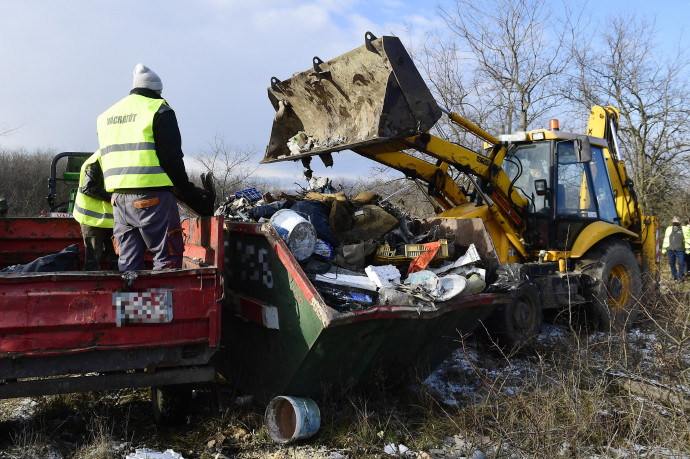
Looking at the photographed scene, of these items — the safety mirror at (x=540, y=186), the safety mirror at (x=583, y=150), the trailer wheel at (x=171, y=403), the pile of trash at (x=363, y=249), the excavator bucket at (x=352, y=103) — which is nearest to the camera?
the trailer wheel at (x=171, y=403)

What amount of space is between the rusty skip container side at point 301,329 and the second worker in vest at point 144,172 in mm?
520

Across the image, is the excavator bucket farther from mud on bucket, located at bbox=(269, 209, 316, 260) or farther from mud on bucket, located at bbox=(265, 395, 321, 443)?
mud on bucket, located at bbox=(265, 395, 321, 443)

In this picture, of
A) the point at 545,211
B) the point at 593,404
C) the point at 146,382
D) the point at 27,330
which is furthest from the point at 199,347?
the point at 545,211

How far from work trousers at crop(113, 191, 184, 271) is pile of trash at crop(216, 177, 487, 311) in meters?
0.73

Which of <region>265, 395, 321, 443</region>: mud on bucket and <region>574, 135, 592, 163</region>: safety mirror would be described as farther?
<region>574, 135, 592, 163</region>: safety mirror

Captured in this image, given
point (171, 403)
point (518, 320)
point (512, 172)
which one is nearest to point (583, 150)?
point (512, 172)

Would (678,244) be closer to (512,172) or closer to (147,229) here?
(512,172)

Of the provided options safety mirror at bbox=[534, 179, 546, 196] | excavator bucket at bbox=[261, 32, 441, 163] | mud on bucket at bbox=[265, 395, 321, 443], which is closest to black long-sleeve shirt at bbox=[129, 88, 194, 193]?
mud on bucket at bbox=[265, 395, 321, 443]

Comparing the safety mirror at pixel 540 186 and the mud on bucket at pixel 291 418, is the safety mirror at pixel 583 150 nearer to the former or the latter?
the safety mirror at pixel 540 186

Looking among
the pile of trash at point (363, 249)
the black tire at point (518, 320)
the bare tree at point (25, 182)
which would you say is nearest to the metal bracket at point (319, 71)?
the pile of trash at point (363, 249)

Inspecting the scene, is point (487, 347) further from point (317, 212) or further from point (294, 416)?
point (294, 416)

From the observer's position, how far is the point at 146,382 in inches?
124

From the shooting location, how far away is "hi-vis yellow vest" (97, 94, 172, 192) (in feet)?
11.6

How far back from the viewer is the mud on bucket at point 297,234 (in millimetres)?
3941
